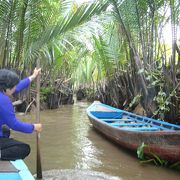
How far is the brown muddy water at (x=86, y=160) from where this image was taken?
4.88m

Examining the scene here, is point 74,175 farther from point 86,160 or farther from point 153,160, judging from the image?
point 153,160

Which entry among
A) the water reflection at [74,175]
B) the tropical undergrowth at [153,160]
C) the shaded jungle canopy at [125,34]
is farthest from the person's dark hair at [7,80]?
the shaded jungle canopy at [125,34]

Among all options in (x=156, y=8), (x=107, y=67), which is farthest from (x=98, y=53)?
(x=156, y=8)

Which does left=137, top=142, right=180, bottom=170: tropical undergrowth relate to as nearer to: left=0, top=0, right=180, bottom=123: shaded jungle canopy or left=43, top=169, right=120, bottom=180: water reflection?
left=43, top=169, right=120, bottom=180: water reflection

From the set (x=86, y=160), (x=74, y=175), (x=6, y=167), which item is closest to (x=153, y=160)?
(x=86, y=160)

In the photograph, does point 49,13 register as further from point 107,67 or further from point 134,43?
point 107,67

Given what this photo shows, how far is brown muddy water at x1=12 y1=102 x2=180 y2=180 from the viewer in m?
4.88

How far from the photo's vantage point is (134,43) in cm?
849

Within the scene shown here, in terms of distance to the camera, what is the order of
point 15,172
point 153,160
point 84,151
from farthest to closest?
point 84,151 → point 153,160 → point 15,172

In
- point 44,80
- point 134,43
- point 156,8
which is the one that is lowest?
point 44,80

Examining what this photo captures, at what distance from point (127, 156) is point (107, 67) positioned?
589 centimetres

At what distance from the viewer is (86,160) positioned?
574 cm

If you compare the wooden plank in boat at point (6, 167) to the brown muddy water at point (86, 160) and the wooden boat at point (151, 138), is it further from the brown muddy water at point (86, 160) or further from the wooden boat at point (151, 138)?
the wooden boat at point (151, 138)

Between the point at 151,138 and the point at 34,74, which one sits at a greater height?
the point at 34,74
